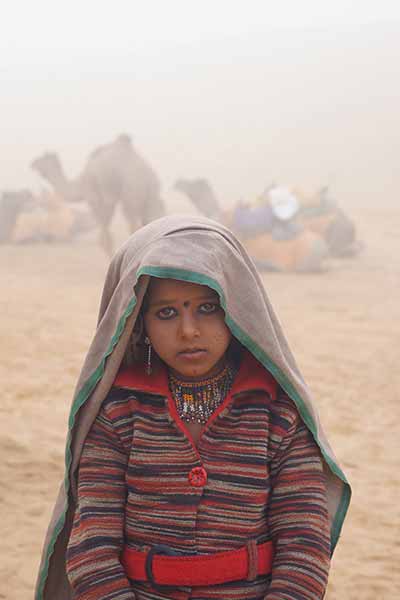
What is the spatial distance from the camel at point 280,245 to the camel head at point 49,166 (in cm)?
371

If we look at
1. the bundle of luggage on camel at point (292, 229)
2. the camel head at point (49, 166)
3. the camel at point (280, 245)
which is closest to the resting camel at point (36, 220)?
the camel head at point (49, 166)

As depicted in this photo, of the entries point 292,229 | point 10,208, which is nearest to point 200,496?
point 292,229

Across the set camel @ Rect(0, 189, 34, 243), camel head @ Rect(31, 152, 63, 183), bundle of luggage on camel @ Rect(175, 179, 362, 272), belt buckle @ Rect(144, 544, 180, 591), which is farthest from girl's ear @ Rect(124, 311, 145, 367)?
camel @ Rect(0, 189, 34, 243)

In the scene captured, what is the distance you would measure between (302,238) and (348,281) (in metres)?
1.29

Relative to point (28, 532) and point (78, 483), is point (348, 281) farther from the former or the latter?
point (78, 483)

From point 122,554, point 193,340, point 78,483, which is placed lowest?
point 122,554

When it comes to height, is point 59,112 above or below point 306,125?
above

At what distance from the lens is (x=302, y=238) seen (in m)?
14.1

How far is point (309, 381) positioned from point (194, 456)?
525cm

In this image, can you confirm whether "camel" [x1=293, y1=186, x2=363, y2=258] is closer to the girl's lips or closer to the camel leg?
the camel leg

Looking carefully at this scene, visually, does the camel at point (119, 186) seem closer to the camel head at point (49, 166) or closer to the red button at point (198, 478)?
the camel head at point (49, 166)

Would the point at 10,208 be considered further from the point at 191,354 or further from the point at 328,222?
the point at 191,354

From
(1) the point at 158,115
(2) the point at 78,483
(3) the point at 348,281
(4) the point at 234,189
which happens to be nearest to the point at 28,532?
(2) the point at 78,483

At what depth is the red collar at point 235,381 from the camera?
2137 mm
